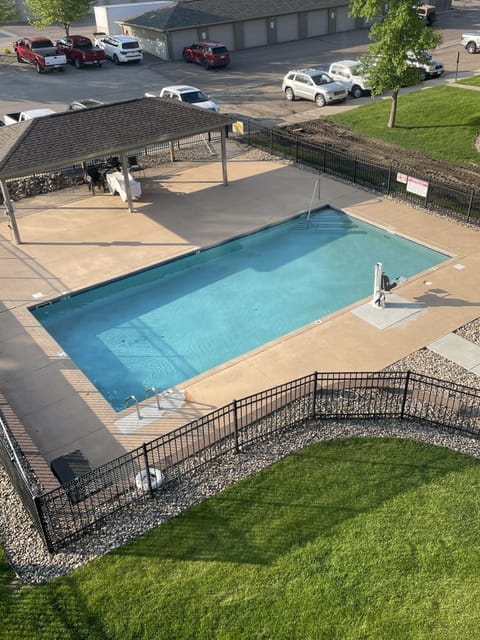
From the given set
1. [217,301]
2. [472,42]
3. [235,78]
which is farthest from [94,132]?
[472,42]

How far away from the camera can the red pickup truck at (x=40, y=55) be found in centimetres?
4347

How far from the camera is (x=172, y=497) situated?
11.3 m

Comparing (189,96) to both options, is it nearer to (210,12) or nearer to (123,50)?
(123,50)

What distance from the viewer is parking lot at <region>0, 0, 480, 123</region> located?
35.2 meters

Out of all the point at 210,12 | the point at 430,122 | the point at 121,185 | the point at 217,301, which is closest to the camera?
the point at 217,301

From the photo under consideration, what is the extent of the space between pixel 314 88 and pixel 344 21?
24100 millimetres

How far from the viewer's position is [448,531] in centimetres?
1030

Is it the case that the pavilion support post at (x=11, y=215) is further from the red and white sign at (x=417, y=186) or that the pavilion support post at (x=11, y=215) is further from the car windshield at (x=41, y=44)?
the car windshield at (x=41, y=44)

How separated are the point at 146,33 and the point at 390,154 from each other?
1198 inches

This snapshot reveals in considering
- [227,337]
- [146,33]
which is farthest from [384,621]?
[146,33]

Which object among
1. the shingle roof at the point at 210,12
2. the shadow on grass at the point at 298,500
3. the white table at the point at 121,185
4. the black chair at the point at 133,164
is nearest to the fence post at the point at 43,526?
the shadow on grass at the point at 298,500

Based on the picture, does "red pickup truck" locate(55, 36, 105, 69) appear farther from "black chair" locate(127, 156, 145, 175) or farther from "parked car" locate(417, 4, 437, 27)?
"parked car" locate(417, 4, 437, 27)

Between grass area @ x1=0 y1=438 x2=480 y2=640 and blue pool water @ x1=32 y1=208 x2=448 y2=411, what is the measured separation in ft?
17.0

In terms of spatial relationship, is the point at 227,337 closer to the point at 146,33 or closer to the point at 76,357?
the point at 76,357
